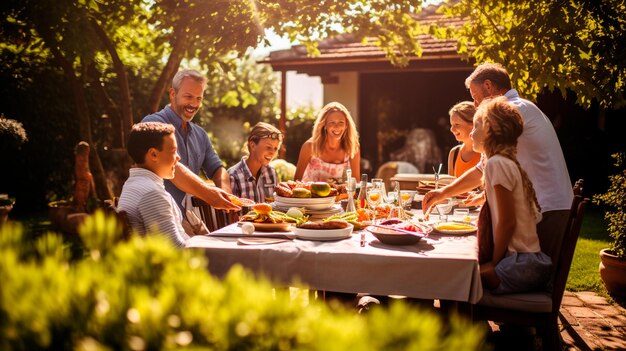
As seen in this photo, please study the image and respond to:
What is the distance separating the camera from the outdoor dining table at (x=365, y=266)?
269 cm

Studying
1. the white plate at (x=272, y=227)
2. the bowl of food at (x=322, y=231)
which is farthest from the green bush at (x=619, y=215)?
the white plate at (x=272, y=227)

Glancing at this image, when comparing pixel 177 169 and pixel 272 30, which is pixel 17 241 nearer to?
pixel 177 169

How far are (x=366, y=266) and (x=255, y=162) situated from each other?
263 centimetres

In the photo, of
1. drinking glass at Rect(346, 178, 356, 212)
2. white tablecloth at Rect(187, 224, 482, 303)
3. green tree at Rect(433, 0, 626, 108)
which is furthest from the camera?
green tree at Rect(433, 0, 626, 108)

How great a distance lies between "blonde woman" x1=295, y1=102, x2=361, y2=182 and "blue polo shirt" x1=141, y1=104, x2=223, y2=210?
1.12 meters

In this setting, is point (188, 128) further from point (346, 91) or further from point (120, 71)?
point (346, 91)

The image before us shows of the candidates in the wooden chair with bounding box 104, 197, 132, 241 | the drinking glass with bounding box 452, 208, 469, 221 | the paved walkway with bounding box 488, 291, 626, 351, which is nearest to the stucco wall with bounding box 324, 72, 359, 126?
the paved walkway with bounding box 488, 291, 626, 351

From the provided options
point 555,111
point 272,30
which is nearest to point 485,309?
point 272,30

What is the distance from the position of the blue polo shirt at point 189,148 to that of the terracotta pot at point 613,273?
3.74 metres

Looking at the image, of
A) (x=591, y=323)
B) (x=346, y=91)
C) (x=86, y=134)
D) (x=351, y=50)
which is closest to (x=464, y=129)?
(x=591, y=323)

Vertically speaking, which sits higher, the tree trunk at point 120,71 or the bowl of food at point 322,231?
the tree trunk at point 120,71

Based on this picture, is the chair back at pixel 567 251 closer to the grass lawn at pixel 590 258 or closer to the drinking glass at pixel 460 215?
the drinking glass at pixel 460 215

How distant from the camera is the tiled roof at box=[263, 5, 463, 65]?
11.6 meters

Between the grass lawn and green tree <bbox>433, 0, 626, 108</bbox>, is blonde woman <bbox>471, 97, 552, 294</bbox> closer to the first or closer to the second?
green tree <bbox>433, 0, 626, 108</bbox>
